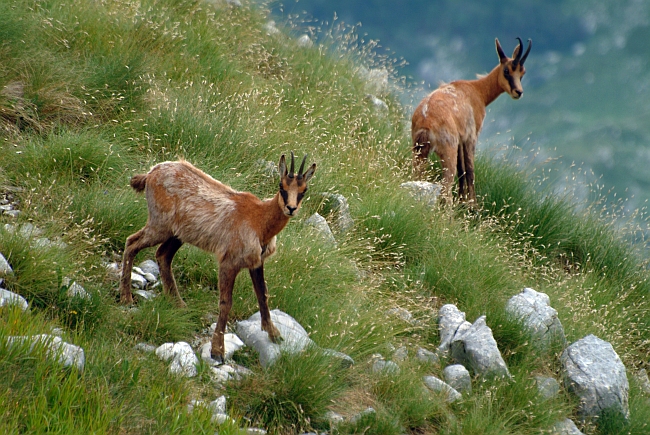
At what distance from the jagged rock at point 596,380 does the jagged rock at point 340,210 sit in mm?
2780

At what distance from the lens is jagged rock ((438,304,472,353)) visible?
22.9 ft

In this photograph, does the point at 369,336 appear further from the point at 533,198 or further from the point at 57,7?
the point at 57,7

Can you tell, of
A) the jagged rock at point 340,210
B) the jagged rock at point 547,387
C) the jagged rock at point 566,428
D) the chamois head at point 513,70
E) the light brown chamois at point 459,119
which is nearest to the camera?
the jagged rock at point 566,428

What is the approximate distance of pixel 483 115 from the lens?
10.8m

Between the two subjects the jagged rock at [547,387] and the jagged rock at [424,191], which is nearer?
the jagged rock at [547,387]

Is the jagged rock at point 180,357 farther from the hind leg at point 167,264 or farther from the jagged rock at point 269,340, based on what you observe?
the hind leg at point 167,264

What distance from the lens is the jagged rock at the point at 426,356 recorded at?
22.3ft

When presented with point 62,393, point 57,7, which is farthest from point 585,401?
point 57,7

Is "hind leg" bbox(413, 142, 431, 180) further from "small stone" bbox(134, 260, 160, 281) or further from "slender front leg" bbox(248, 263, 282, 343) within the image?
"slender front leg" bbox(248, 263, 282, 343)

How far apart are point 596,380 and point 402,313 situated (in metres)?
1.95

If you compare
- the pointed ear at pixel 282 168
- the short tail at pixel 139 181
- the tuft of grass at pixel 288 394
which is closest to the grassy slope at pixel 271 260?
the tuft of grass at pixel 288 394

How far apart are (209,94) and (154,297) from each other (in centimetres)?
425

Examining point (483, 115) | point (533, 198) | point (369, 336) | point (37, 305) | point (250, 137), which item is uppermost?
point (483, 115)

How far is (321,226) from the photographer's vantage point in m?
7.77
